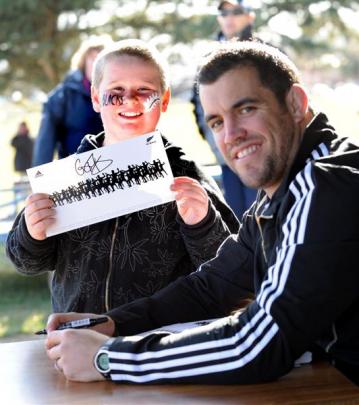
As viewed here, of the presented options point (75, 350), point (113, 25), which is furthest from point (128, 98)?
point (113, 25)

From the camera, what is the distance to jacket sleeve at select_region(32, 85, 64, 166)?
5758 millimetres

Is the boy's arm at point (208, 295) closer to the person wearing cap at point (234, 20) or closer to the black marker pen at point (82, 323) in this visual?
the black marker pen at point (82, 323)

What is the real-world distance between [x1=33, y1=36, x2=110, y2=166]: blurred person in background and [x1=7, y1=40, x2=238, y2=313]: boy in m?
2.84

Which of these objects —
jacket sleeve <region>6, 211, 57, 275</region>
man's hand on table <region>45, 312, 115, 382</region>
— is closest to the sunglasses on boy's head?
jacket sleeve <region>6, 211, 57, 275</region>

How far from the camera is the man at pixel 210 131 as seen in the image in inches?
229

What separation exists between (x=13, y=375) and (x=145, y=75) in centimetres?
114

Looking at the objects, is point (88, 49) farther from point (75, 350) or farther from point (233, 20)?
point (75, 350)

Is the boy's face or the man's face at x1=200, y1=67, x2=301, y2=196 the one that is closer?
the man's face at x1=200, y1=67, x2=301, y2=196

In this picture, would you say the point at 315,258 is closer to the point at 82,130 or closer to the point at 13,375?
the point at 13,375

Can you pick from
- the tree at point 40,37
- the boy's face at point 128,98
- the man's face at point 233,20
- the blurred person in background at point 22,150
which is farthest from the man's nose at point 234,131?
the tree at point 40,37

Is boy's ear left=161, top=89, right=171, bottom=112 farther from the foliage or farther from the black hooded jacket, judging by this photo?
the foliage

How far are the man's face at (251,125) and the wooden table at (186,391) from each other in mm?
487

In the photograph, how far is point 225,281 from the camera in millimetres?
2344

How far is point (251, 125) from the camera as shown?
2064 millimetres
